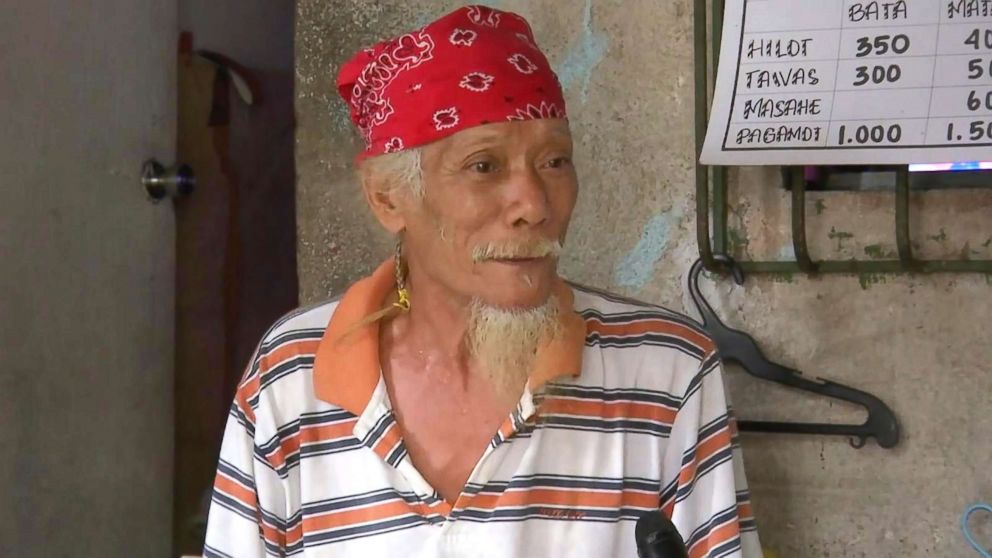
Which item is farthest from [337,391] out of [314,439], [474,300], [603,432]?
[603,432]

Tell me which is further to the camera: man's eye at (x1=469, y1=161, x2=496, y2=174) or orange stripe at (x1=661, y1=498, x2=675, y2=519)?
orange stripe at (x1=661, y1=498, x2=675, y2=519)

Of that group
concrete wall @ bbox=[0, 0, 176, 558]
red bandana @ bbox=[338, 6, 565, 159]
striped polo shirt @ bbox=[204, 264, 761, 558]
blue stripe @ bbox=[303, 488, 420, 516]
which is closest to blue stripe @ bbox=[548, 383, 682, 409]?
striped polo shirt @ bbox=[204, 264, 761, 558]

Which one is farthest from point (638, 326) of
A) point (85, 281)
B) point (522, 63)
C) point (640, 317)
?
point (85, 281)

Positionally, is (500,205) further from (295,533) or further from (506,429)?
(295,533)

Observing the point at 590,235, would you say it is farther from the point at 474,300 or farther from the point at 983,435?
the point at 983,435

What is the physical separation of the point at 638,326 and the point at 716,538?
0.26m

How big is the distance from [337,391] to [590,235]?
0.46m

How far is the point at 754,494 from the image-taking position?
1364 mm

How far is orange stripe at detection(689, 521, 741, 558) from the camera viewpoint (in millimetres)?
1148

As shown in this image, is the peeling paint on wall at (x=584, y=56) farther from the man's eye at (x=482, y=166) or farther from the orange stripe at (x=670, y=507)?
the orange stripe at (x=670, y=507)

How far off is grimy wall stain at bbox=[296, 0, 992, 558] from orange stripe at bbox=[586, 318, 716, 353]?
15cm

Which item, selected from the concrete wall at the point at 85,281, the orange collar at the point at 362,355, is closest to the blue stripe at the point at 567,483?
the orange collar at the point at 362,355

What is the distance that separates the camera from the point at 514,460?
114 centimetres

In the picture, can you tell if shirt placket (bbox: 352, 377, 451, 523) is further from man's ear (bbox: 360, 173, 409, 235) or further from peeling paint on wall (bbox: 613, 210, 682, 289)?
peeling paint on wall (bbox: 613, 210, 682, 289)
